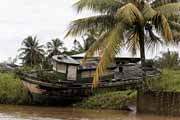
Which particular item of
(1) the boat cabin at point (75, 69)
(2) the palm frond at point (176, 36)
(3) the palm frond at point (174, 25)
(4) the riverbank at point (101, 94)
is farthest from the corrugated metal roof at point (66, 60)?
(2) the palm frond at point (176, 36)

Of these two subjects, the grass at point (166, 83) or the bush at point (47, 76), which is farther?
the bush at point (47, 76)

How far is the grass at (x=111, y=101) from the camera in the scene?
943 inches

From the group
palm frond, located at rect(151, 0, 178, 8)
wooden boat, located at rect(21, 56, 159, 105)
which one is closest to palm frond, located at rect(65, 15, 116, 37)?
palm frond, located at rect(151, 0, 178, 8)

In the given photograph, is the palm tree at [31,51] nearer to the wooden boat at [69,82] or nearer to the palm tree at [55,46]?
the palm tree at [55,46]

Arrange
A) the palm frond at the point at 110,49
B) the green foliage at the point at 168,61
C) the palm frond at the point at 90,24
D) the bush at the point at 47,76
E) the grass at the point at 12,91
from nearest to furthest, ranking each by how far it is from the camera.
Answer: the palm frond at the point at 110,49 < the palm frond at the point at 90,24 < the bush at the point at 47,76 < the grass at the point at 12,91 < the green foliage at the point at 168,61

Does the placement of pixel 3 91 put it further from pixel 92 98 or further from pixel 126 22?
pixel 126 22

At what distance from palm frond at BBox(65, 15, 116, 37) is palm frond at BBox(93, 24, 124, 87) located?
32.4 inches

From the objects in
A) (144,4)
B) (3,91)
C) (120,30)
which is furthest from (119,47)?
(3,91)

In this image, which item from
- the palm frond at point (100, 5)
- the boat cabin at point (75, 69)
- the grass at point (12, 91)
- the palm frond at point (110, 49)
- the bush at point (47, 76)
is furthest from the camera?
the grass at point (12, 91)

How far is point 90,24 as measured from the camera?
789 inches

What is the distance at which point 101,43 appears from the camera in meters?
19.1

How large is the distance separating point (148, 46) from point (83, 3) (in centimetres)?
378

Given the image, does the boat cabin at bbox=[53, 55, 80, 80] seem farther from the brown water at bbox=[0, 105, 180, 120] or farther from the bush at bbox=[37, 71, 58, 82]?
the brown water at bbox=[0, 105, 180, 120]

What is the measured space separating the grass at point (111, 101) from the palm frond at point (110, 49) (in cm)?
562
